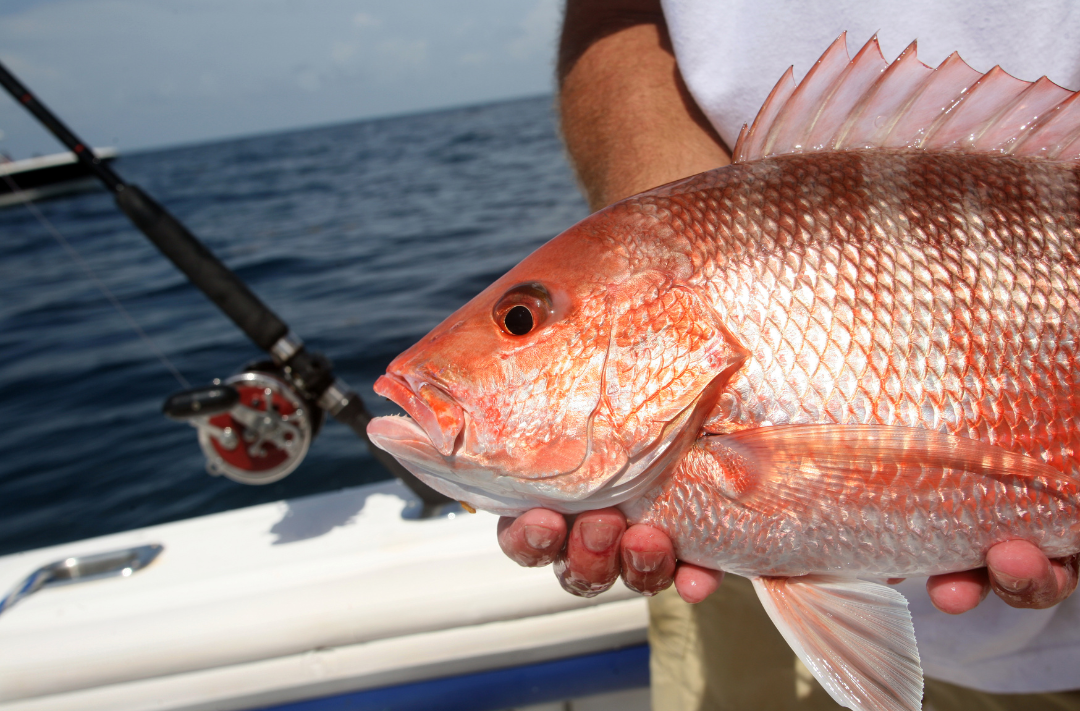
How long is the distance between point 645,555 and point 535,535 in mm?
179

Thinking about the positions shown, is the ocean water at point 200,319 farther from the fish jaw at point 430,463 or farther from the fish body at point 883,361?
the fish jaw at point 430,463

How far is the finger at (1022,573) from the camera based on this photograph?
1.05m

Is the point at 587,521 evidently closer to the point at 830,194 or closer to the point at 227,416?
the point at 830,194

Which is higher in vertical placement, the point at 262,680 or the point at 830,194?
the point at 830,194

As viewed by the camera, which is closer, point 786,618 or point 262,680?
point 786,618

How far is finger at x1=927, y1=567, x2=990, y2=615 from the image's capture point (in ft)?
3.85

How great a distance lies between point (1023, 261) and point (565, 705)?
6.59 feet

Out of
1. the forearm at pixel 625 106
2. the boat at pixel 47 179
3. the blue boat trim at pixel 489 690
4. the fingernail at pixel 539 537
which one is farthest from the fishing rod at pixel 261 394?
the boat at pixel 47 179

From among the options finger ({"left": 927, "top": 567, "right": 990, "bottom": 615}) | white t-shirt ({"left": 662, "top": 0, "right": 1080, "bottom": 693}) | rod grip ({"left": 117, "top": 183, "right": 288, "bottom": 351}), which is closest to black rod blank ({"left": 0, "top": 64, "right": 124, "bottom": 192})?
rod grip ({"left": 117, "top": 183, "right": 288, "bottom": 351})

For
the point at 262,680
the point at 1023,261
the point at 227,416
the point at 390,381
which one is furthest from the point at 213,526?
the point at 1023,261

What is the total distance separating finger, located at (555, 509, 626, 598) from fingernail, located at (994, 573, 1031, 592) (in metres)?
0.59

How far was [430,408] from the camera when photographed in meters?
1.03

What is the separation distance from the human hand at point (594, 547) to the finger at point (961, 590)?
0.47m

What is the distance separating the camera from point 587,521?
1105mm
